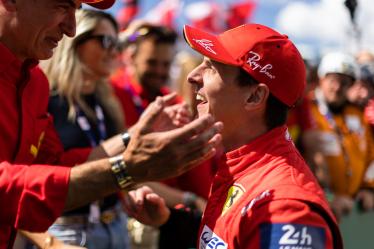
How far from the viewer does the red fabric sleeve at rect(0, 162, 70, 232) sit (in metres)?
2.17

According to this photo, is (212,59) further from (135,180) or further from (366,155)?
(366,155)

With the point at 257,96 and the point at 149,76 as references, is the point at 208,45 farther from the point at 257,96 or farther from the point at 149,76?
the point at 149,76

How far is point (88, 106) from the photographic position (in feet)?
13.6

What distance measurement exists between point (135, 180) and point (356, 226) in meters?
4.33

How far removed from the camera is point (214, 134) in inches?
82.7

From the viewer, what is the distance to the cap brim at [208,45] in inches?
93.7

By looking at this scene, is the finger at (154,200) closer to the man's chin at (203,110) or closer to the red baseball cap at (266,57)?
the man's chin at (203,110)

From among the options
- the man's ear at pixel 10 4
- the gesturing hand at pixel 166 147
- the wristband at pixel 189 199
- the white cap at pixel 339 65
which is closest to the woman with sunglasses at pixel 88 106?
the wristband at pixel 189 199

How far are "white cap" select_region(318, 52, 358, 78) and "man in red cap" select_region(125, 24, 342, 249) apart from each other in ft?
12.9

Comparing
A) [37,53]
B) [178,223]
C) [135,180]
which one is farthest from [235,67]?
[178,223]

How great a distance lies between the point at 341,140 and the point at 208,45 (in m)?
3.92

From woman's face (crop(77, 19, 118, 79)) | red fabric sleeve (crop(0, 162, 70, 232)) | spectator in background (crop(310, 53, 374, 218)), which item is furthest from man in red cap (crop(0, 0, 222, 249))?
spectator in background (crop(310, 53, 374, 218))

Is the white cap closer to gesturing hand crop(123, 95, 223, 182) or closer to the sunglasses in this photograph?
the sunglasses

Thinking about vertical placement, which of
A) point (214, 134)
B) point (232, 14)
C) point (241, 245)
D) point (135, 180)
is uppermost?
point (214, 134)
